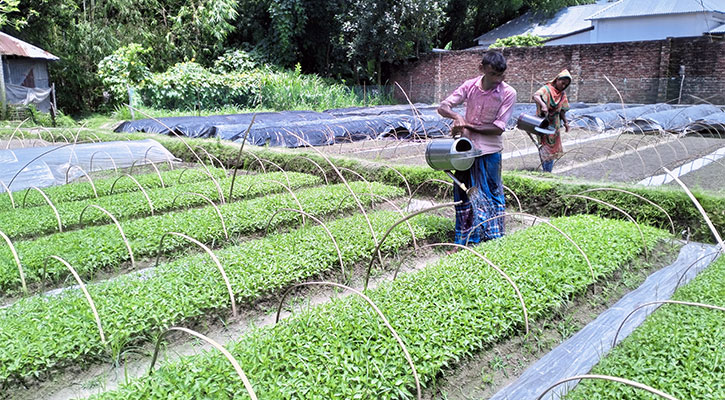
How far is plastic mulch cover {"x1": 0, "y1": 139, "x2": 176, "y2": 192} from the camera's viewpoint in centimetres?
841

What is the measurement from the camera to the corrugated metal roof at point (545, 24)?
31.7m

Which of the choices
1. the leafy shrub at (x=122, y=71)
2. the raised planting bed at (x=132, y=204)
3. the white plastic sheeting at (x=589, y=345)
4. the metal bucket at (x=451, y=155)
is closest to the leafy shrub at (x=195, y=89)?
the leafy shrub at (x=122, y=71)

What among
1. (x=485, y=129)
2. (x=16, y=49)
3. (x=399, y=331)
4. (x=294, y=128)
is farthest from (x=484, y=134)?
(x=16, y=49)

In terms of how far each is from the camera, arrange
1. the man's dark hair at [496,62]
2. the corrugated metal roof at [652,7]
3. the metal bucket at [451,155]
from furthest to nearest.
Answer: the corrugated metal roof at [652,7] < the man's dark hair at [496,62] < the metal bucket at [451,155]

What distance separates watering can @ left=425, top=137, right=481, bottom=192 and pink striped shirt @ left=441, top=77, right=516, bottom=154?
25 cm

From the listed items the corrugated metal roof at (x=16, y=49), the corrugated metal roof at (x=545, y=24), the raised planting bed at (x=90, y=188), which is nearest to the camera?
the raised planting bed at (x=90, y=188)

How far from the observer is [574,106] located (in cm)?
1866

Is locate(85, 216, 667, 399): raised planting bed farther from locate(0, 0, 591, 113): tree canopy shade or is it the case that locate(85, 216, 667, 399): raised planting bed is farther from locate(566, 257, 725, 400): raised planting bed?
locate(0, 0, 591, 113): tree canopy shade

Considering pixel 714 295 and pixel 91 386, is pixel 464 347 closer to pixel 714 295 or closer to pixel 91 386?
pixel 714 295

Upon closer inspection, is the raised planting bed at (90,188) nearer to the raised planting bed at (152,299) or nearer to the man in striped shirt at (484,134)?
the raised planting bed at (152,299)

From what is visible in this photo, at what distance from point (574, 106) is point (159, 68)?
16.6 metres

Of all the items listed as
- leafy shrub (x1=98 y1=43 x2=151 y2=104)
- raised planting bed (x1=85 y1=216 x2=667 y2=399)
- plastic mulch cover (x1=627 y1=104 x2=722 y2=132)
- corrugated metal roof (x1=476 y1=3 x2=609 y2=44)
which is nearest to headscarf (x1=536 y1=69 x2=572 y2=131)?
raised planting bed (x1=85 y1=216 x2=667 y2=399)

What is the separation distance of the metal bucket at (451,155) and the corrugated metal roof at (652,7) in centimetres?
2509

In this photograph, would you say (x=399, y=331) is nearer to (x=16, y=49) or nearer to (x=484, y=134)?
(x=484, y=134)
